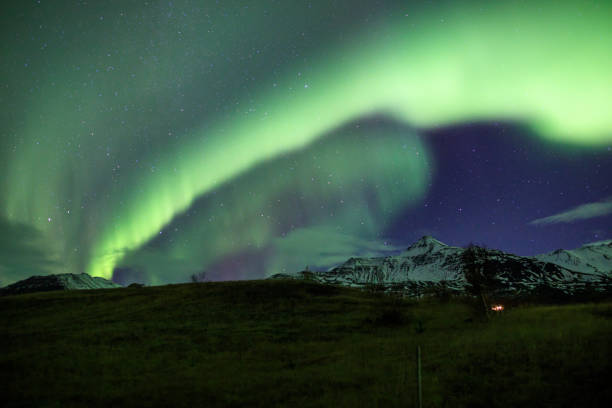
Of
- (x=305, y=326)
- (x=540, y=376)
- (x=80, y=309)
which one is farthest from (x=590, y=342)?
(x=80, y=309)

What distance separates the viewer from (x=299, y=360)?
2486 cm

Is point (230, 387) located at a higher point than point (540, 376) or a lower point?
lower

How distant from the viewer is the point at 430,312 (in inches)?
1909

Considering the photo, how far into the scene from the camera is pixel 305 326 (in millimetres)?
39562

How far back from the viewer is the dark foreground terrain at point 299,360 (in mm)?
15000

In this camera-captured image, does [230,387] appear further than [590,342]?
No

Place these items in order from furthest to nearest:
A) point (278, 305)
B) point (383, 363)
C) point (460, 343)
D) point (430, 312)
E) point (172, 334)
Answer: point (278, 305)
point (430, 312)
point (172, 334)
point (460, 343)
point (383, 363)

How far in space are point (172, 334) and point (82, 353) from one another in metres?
9.21

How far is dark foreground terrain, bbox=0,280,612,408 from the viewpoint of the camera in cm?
1500

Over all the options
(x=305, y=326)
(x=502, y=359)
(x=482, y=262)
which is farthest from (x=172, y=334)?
(x=482, y=262)

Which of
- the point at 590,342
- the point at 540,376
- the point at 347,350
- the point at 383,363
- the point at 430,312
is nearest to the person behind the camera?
the point at 540,376

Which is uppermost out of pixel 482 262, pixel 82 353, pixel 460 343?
pixel 482 262

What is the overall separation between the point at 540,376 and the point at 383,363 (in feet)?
27.9

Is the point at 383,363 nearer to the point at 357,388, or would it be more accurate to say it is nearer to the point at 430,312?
the point at 357,388
